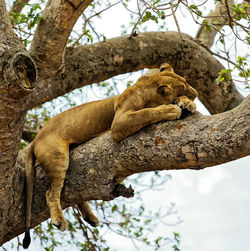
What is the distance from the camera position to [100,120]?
154 inches

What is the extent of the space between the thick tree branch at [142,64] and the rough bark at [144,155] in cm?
136

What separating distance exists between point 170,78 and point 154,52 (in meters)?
1.66

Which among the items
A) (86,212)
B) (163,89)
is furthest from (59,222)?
(163,89)

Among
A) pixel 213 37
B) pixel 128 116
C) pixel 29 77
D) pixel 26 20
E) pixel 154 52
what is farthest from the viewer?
pixel 213 37

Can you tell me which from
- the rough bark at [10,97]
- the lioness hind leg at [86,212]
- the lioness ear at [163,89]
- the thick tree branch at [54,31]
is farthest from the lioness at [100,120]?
the thick tree branch at [54,31]

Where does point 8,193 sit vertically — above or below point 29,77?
below

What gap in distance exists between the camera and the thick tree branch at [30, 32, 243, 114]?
16.1ft

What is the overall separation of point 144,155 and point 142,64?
250cm

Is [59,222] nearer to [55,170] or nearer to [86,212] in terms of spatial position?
[55,170]

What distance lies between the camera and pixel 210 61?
5.76 meters

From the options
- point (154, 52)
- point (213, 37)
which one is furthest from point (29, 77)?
point (213, 37)

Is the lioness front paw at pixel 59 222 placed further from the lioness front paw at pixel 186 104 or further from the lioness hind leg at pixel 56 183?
the lioness front paw at pixel 186 104

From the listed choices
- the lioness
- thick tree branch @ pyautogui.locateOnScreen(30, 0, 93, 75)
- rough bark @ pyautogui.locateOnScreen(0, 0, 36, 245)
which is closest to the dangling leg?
the lioness

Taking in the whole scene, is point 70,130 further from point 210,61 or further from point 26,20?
point 210,61
